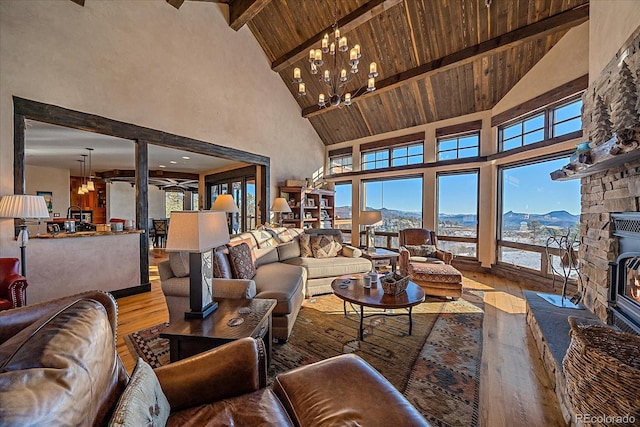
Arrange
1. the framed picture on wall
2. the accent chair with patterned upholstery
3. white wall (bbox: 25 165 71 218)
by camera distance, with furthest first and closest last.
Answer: the framed picture on wall
white wall (bbox: 25 165 71 218)
the accent chair with patterned upholstery

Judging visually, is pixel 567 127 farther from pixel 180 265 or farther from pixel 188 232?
pixel 180 265

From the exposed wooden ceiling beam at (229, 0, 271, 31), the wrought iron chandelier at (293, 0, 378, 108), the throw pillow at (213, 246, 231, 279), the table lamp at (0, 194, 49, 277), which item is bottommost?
the throw pillow at (213, 246, 231, 279)

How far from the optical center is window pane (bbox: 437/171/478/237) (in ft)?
17.6

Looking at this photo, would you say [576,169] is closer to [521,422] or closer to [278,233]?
[521,422]

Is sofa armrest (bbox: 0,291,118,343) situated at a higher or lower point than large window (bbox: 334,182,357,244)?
lower

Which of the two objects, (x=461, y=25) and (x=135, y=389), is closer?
(x=135, y=389)

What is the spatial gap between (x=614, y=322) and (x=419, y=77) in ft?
14.8

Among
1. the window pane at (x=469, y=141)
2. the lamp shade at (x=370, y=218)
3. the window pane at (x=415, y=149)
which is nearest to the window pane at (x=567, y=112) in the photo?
the window pane at (x=469, y=141)

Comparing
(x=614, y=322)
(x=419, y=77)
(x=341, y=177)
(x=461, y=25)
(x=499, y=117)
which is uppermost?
A: (x=461, y=25)

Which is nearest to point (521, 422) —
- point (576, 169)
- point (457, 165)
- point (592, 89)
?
point (576, 169)

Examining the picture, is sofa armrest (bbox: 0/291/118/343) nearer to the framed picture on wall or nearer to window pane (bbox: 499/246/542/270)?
window pane (bbox: 499/246/542/270)

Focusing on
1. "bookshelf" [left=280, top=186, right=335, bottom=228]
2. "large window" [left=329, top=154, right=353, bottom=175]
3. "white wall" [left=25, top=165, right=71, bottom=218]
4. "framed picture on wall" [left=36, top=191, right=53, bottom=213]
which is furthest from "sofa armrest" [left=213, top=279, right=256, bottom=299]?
"white wall" [left=25, top=165, right=71, bottom=218]

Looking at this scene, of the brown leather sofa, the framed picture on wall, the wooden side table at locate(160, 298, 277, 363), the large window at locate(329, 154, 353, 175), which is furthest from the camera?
the large window at locate(329, 154, 353, 175)

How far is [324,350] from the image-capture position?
2352 millimetres
